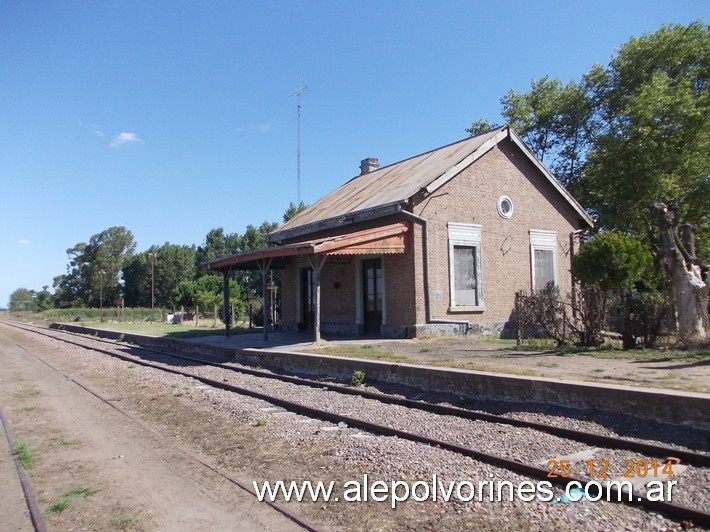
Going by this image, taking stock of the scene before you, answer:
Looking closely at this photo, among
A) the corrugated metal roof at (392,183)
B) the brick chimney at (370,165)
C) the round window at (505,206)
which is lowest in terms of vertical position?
the round window at (505,206)

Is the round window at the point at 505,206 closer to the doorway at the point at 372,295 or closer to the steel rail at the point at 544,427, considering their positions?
the doorway at the point at 372,295

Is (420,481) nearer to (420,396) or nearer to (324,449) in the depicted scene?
(324,449)

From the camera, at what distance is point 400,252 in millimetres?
16109

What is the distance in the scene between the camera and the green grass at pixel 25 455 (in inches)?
245

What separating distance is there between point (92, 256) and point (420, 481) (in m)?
101

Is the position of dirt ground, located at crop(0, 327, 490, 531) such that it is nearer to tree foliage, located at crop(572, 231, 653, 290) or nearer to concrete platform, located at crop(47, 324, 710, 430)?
concrete platform, located at crop(47, 324, 710, 430)

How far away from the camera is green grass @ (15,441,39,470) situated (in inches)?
245

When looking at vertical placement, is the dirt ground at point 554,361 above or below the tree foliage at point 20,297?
below

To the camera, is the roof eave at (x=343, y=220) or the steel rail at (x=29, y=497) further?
the roof eave at (x=343, y=220)

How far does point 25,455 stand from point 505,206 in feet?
52.7

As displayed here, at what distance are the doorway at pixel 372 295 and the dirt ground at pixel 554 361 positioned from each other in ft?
7.72

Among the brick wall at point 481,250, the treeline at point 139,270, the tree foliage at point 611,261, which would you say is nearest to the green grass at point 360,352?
the brick wall at point 481,250

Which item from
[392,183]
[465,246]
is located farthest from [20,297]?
[465,246]

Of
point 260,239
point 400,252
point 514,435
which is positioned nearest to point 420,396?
point 514,435
